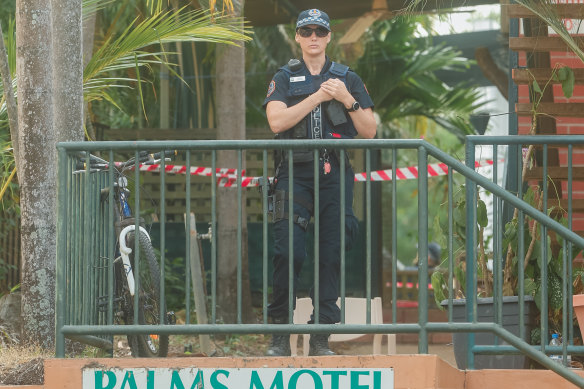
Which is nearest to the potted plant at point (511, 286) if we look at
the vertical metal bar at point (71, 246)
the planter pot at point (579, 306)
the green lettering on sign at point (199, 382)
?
the planter pot at point (579, 306)

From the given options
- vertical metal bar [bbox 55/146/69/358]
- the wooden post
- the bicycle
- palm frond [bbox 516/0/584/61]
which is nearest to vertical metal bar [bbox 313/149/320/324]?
the bicycle

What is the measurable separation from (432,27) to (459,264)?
11.6m

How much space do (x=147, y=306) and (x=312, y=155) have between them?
134 cm

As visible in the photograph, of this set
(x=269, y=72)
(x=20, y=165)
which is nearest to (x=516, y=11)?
(x=20, y=165)

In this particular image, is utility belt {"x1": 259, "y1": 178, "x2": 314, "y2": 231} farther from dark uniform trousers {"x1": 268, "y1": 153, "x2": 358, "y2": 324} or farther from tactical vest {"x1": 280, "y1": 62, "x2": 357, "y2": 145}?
tactical vest {"x1": 280, "y1": 62, "x2": 357, "y2": 145}

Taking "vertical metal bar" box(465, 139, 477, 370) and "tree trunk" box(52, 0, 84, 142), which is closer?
"vertical metal bar" box(465, 139, 477, 370)

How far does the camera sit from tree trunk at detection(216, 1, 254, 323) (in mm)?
10836

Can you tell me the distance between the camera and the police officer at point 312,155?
19.0ft

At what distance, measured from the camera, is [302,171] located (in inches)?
231

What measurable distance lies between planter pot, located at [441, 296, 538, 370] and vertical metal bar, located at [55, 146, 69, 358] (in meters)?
2.23

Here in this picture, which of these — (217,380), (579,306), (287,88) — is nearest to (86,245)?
(217,380)

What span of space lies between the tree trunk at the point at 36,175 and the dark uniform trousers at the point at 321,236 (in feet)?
5.12

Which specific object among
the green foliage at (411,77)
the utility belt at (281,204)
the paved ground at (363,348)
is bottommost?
the paved ground at (363,348)

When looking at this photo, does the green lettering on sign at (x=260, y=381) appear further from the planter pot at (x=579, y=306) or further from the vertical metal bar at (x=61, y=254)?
the planter pot at (x=579, y=306)
